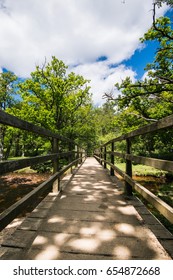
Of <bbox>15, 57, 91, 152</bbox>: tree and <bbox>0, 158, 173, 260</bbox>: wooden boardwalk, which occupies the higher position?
<bbox>15, 57, 91, 152</bbox>: tree

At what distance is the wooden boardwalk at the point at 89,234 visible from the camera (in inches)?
61.2

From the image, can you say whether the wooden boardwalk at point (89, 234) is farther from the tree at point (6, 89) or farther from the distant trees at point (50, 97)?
the tree at point (6, 89)

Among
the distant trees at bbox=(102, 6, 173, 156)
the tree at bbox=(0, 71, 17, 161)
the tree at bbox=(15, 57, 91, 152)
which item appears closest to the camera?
the distant trees at bbox=(102, 6, 173, 156)

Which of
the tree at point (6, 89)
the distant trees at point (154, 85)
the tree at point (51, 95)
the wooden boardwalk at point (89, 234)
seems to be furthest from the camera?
the tree at point (6, 89)

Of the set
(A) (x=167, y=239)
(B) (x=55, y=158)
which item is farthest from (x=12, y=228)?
(A) (x=167, y=239)

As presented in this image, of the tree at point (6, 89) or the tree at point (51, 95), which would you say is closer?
the tree at point (51, 95)

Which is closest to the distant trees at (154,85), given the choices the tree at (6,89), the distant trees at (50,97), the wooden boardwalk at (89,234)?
the distant trees at (50,97)

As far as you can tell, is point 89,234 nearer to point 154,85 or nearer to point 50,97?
point 154,85

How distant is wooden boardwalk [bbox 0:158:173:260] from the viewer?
1.55m

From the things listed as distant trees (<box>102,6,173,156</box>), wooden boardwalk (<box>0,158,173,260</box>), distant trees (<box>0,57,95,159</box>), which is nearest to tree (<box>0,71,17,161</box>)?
distant trees (<box>0,57,95,159</box>)

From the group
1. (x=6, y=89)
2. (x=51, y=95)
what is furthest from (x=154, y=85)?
(x=6, y=89)

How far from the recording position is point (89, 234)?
1902 millimetres

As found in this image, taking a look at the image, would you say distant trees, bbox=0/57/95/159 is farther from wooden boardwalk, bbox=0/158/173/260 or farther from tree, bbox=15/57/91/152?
wooden boardwalk, bbox=0/158/173/260
